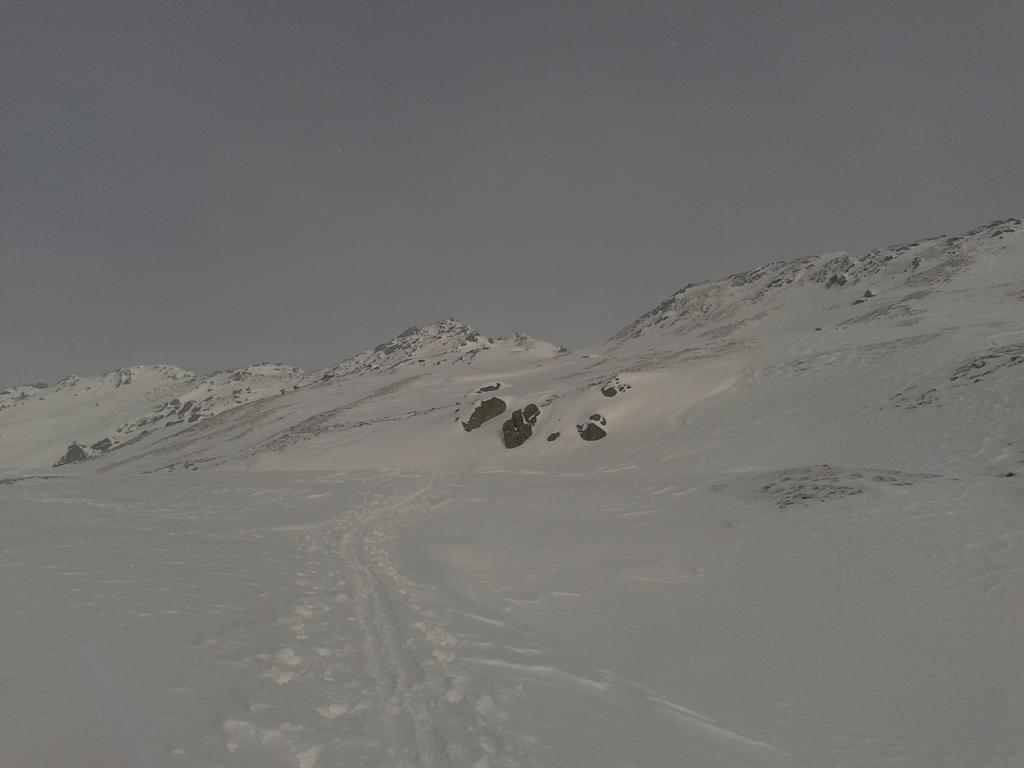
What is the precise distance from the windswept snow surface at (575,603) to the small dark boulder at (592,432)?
2749 mm

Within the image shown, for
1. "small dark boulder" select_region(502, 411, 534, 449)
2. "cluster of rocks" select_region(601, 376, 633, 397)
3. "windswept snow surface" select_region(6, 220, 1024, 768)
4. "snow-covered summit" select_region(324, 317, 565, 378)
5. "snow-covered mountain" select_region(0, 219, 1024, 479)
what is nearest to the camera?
"windswept snow surface" select_region(6, 220, 1024, 768)

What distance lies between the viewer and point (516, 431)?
2878 cm

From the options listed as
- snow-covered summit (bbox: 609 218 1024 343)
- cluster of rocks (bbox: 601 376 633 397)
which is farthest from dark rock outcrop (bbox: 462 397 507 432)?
snow-covered summit (bbox: 609 218 1024 343)

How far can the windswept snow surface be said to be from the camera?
415cm

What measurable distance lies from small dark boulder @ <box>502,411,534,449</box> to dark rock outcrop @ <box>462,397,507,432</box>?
2288 mm

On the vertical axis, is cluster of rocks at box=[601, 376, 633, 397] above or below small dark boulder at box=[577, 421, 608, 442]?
above

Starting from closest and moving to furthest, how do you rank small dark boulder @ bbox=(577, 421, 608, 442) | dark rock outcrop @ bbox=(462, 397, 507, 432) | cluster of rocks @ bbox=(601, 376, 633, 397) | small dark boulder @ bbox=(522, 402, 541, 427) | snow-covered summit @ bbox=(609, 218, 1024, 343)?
small dark boulder @ bbox=(577, 421, 608, 442) < cluster of rocks @ bbox=(601, 376, 633, 397) < small dark boulder @ bbox=(522, 402, 541, 427) < dark rock outcrop @ bbox=(462, 397, 507, 432) < snow-covered summit @ bbox=(609, 218, 1024, 343)

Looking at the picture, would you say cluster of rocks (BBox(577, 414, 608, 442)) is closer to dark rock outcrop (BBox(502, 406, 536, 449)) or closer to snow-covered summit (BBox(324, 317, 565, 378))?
dark rock outcrop (BBox(502, 406, 536, 449))

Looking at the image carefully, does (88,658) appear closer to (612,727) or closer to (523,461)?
(612,727)

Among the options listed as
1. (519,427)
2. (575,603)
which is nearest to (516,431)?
(519,427)

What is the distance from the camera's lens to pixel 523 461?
2612 centimetres

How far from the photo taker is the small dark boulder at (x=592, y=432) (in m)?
26.5

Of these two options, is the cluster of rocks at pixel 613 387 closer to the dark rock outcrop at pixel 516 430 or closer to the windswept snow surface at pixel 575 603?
the dark rock outcrop at pixel 516 430

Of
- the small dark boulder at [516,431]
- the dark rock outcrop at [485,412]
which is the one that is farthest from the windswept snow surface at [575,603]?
the dark rock outcrop at [485,412]
